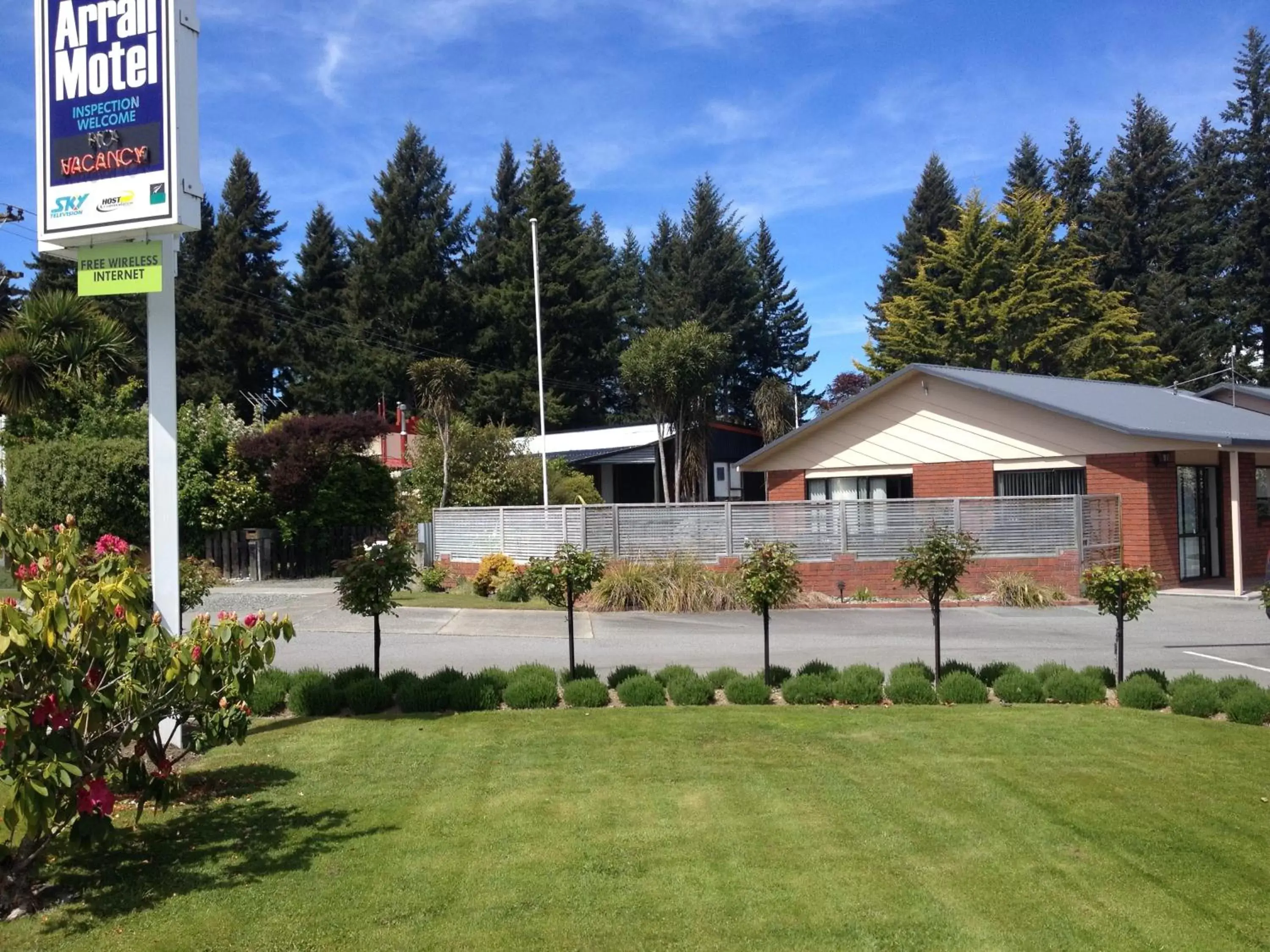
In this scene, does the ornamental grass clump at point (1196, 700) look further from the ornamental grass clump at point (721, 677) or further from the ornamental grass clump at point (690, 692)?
the ornamental grass clump at point (690, 692)

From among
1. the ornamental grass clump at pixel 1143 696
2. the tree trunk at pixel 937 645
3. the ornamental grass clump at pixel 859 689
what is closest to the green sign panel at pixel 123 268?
the ornamental grass clump at pixel 859 689

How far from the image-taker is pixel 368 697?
9.89m

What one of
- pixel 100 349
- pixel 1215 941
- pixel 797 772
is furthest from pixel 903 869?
pixel 100 349

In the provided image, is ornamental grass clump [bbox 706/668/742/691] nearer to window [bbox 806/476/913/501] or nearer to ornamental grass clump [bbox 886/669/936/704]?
ornamental grass clump [bbox 886/669/936/704]

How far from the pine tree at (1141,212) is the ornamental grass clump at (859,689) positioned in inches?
1783

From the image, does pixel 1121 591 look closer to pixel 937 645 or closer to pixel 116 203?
pixel 937 645

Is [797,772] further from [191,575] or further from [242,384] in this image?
[242,384]

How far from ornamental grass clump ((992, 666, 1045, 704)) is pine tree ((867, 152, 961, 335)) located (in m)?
49.6

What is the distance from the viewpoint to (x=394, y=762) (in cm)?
806

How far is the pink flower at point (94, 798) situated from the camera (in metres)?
5.12

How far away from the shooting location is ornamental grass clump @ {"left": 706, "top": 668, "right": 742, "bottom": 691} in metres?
10.5

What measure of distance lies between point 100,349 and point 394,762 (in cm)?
1499

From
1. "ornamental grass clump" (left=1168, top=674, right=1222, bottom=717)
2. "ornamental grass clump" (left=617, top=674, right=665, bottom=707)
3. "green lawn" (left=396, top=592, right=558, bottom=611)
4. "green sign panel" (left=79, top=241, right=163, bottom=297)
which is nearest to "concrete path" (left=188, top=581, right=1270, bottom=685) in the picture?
"green lawn" (left=396, top=592, right=558, bottom=611)

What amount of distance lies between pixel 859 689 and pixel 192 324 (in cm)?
4961
